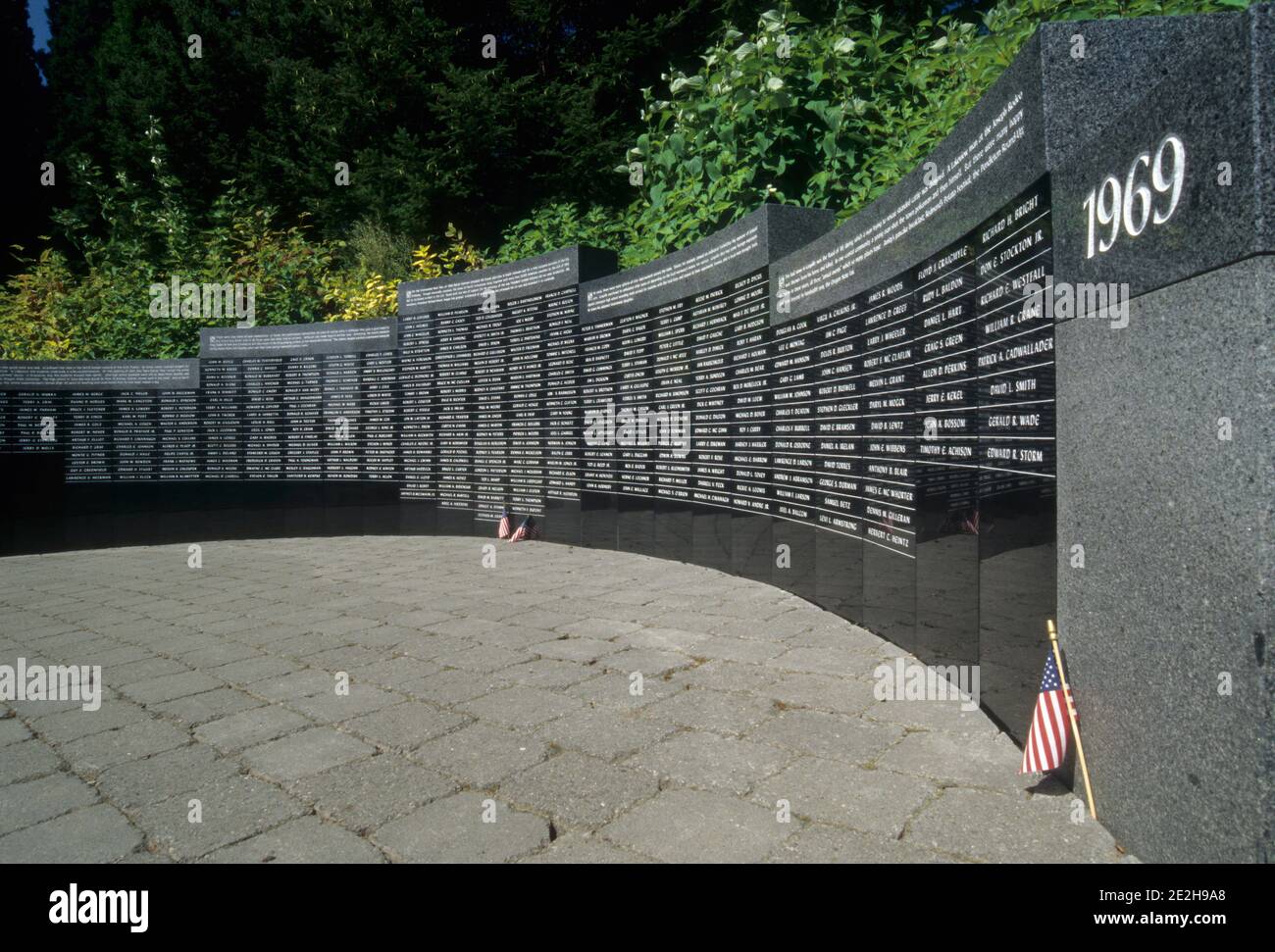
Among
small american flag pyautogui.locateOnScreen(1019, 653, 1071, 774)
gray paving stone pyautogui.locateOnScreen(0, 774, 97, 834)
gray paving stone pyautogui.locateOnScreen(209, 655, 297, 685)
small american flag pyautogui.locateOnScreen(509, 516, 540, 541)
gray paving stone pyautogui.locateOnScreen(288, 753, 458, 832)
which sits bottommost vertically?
gray paving stone pyautogui.locateOnScreen(0, 774, 97, 834)

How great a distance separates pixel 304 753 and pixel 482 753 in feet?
2.29

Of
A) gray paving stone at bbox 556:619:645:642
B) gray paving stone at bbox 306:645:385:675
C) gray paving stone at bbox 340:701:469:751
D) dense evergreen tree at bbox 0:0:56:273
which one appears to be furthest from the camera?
dense evergreen tree at bbox 0:0:56:273

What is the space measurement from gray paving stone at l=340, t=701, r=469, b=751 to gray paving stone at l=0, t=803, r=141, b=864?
0.90 metres

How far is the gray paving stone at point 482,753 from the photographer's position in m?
2.99

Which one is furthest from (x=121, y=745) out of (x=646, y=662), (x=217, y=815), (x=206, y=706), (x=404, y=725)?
(x=646, y=662)

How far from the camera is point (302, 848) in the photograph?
249 centimetres

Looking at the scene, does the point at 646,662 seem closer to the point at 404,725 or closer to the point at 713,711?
the point at 713,711

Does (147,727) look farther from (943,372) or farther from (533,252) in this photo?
(533,252)

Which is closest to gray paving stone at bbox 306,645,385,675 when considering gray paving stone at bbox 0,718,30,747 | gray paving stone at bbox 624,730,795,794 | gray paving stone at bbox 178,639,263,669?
gray paving stone at bbox 178,639,263,669

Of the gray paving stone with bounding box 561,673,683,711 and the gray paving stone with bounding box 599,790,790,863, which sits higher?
the gray paving stone with bounding box 561,673,683,711

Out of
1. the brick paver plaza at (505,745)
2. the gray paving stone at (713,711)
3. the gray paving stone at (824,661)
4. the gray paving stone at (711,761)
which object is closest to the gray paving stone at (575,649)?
the brick paver plaza at (505,745)

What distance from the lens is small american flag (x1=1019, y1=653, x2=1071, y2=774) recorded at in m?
2.62

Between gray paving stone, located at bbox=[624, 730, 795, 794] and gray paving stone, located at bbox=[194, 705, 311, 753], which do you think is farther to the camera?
gray paving stone, located at bbox=[194, 705, 311, 753]

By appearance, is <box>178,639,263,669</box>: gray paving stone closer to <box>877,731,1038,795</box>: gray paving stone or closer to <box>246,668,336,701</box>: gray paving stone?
<box>246,668,336,701</box>: gray paving stone
